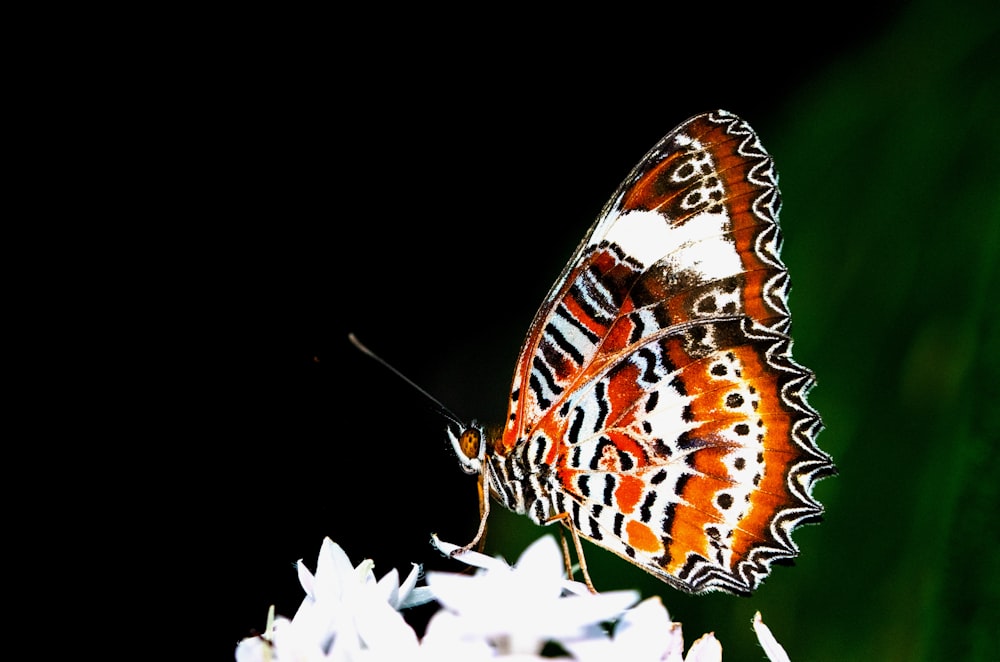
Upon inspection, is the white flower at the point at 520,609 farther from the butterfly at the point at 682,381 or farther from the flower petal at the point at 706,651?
the butterfly at the point at 682,381

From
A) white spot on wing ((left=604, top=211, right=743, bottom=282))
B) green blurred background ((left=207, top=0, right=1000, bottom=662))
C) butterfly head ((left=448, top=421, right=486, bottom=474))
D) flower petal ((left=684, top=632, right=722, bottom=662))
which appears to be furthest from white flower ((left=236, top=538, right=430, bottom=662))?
green blurred background ((left=207, top=0, right=1000, bottom=662))

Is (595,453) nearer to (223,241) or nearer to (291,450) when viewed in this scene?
(291,450)

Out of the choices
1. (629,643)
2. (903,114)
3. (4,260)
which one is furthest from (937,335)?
(4,260)

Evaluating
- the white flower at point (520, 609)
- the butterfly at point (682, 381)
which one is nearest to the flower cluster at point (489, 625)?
the white flower at point (520, 609)

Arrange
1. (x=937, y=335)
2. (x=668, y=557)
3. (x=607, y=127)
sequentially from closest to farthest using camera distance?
(x=668, y=557), (x=937, y=335), (x=607, y=127)

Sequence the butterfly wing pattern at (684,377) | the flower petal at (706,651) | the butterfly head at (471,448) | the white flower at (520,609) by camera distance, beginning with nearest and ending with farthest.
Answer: the white flower at (520,609) → the flower petal at (706,651) → the butterfly wing pattern at (684,377) → the butterfly head at (471,448)
